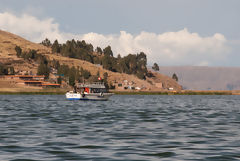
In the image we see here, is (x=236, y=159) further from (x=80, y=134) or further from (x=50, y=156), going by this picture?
(x=80, y=134)

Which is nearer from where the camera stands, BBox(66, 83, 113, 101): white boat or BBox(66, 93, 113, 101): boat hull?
BBox(66, 93, 113, 101): boat hull

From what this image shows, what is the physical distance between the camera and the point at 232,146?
24.5 metres

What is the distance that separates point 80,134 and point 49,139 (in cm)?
373

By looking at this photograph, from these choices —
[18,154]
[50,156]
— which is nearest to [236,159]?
[50,156]

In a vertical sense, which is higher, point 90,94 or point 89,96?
point 90,94

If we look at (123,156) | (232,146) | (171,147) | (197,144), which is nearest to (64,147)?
(123,156)

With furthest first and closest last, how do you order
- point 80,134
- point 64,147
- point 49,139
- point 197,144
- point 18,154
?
point 80,134 < point 49,139 < point 197,144 < point 64,147 < point 18,154

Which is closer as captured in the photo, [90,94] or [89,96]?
[90,94]

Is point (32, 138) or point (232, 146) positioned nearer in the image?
point (232, 146)

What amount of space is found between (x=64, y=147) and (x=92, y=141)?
10.6 feet

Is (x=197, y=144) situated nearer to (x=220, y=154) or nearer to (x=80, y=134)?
(x=220, y=154)

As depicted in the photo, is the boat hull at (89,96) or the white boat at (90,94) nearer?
the boat hull at (89,96)

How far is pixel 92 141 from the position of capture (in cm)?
2658

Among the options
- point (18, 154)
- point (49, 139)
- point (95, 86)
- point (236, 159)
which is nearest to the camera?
point (236, 159)
